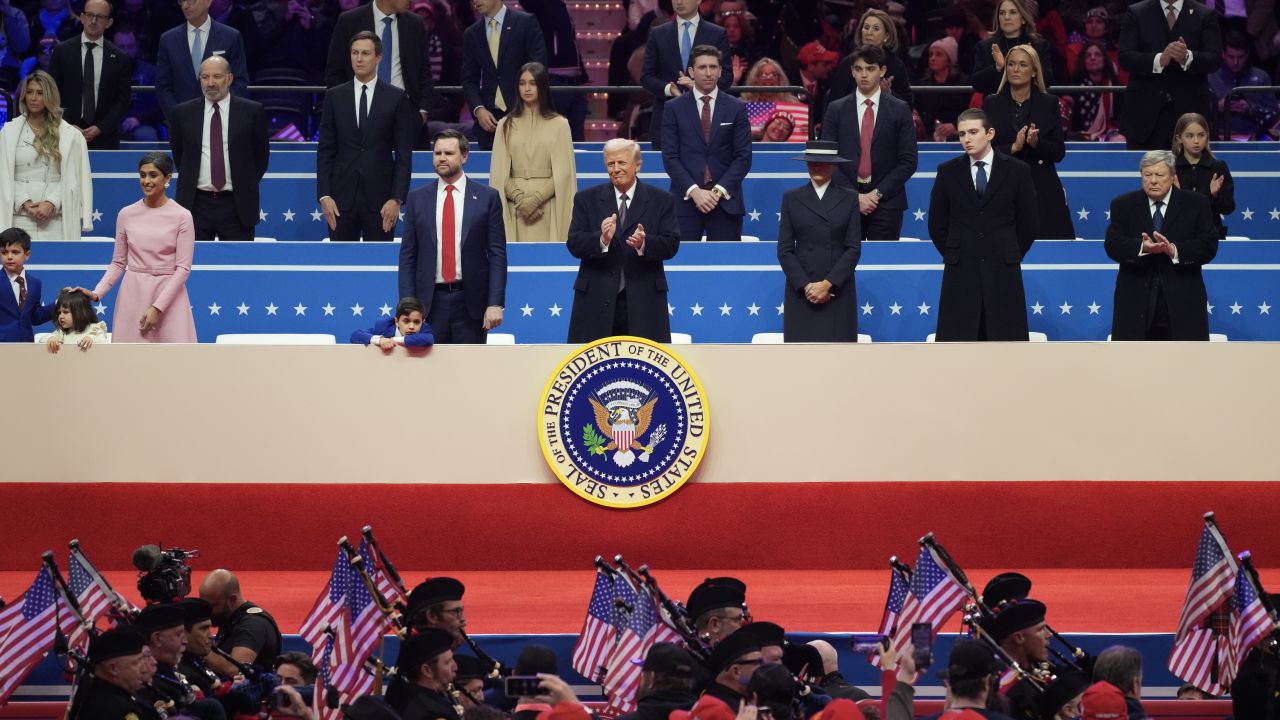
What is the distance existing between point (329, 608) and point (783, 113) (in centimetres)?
973

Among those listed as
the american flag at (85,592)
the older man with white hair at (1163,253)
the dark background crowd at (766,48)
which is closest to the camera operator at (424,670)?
the american flag at (85,592)

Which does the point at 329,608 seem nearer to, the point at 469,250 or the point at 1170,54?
the point at 469,250

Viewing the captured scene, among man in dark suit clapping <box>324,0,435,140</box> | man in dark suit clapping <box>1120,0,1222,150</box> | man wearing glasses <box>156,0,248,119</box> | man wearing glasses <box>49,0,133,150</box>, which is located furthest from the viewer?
man wearing glasses <box>49,0,133,150</box>

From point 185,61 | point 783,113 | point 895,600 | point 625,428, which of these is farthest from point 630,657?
point 783,113

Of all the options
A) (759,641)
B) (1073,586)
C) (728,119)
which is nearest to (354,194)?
(728,119)

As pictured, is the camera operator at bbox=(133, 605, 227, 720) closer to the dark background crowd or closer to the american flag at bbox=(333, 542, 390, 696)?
the american flag at bbox=(333, 542, 390, 696)

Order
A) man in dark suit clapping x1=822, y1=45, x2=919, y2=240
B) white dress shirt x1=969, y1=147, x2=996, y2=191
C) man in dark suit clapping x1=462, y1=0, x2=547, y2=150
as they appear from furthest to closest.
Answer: man in dark suit clapping x1=462, y1=0, x2=547, y2=150, man in dark suit clapping x1=822, y1=45, x2=919, y2=240, white dress shirt x1=969, y1=147, x2=996, y2=191

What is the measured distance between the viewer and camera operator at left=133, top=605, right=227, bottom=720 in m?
8.15

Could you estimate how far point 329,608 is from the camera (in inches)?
366

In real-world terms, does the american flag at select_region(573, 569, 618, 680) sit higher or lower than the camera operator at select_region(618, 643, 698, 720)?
lower

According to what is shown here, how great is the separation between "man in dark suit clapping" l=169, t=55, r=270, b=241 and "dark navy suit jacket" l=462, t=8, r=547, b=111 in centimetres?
188

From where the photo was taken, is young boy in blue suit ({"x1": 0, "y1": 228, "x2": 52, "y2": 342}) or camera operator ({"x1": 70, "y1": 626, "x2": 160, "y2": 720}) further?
young boy in blue suit ({"x1": 0, "y1": 228, "x2": 52, "y2": 342})

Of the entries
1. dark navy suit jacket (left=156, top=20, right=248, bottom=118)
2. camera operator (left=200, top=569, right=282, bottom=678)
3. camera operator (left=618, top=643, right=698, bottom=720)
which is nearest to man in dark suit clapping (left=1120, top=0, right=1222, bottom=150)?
dark navy suit jacket (left=156, top=20, right=248, bottom=118)

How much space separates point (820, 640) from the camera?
30.4ft
